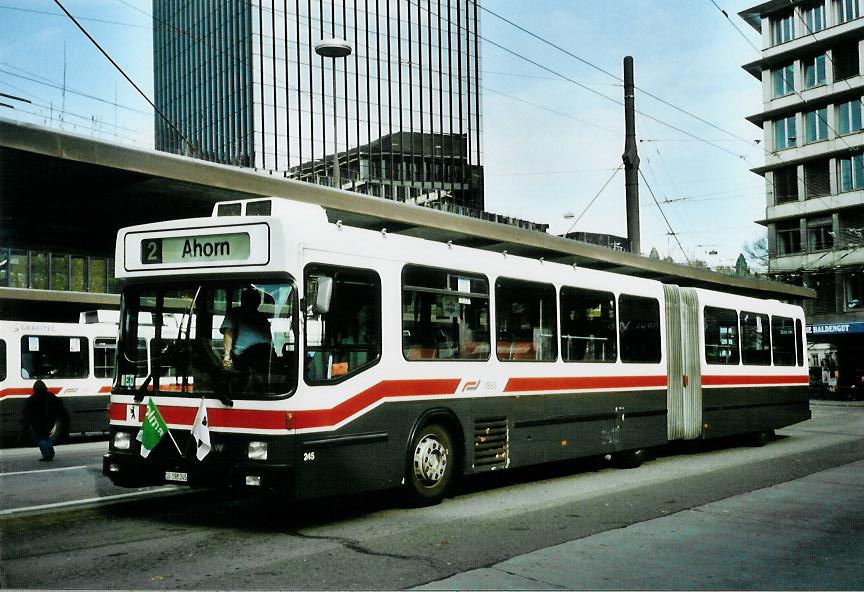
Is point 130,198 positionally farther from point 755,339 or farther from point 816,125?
point 816,125

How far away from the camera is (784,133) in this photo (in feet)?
220

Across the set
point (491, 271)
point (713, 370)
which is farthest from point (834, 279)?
point (491, 271)

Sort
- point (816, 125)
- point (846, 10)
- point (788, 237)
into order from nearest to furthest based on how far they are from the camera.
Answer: point (846, 10) < point (816, 125) < point (788, 237)

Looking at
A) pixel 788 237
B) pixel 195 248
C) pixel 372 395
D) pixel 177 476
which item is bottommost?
pixel 177 476

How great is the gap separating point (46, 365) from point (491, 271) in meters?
13.9

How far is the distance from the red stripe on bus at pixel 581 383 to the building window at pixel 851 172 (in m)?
52.9

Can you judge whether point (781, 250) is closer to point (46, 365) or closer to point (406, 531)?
point (46, 365)

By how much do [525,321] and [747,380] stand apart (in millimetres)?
7658

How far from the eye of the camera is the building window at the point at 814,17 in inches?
2490

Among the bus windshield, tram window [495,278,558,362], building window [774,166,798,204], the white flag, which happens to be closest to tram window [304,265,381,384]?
the bus windshield

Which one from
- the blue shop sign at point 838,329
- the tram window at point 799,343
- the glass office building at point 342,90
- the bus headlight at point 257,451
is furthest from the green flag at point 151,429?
the glass office building at point 342,90

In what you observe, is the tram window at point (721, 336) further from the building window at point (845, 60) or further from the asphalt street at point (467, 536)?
the building window at point (845, 60)

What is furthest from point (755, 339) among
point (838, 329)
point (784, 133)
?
point (784, 133)

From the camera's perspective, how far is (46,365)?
71.2 feet
